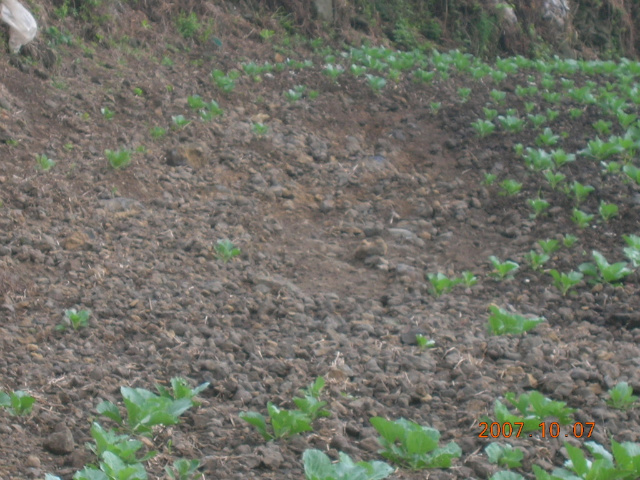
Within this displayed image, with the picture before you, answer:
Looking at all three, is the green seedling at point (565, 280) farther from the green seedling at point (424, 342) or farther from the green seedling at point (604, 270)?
the green seedling at point (424, 342)

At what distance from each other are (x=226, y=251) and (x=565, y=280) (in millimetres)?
1880

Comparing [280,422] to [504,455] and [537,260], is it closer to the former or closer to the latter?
[504,455]

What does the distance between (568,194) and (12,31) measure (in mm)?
4405

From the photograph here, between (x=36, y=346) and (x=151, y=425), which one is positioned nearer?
(x=151, y=425)

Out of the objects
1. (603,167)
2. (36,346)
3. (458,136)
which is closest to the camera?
(36,346)

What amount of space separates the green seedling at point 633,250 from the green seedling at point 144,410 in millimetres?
2647

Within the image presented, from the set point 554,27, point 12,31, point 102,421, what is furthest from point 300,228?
point 554,27

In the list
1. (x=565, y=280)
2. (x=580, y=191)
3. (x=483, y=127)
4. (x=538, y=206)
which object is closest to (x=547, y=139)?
(x=483, y=127)

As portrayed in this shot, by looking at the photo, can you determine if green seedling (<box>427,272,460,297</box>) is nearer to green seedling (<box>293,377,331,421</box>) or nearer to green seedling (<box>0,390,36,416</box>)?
green seedling (<box>293,377,331,421</box>)

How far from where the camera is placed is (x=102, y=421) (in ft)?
8.95

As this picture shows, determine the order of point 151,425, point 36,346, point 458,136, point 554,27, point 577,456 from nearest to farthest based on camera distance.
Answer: point 577,456 → point 151,425 → point 36,346 → point 458,136 → point 554,27

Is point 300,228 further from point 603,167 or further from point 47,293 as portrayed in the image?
point 603,167

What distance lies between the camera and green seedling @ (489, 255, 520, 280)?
13.6ft

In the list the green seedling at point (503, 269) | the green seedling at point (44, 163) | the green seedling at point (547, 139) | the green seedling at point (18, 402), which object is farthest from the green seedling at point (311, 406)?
the green seedling at point (547, 139)
